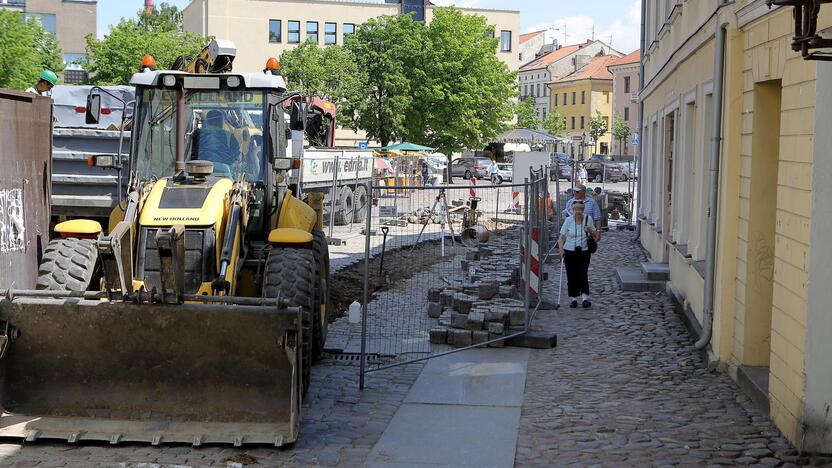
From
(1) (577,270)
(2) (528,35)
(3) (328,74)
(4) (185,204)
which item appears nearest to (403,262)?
(1) (577,270)

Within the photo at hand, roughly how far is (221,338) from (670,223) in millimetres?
11608

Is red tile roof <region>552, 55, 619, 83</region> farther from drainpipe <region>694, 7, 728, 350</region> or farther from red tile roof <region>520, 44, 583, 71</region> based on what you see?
drainpipe <region>694, 7, 728, 350</region>

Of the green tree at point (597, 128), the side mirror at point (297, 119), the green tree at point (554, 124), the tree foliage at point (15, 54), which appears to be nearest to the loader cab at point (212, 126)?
the side mirror at point (297, 119)

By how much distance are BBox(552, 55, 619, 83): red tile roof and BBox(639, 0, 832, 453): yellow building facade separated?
8903 cm

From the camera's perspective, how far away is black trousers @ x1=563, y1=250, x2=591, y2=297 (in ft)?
47.3

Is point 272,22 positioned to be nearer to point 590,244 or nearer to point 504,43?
point 504,43

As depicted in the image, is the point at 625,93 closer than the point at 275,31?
No

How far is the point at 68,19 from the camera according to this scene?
78.5 m

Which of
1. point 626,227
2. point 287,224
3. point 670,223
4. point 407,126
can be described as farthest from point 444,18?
point 287,224

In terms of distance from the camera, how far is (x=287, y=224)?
10141mm

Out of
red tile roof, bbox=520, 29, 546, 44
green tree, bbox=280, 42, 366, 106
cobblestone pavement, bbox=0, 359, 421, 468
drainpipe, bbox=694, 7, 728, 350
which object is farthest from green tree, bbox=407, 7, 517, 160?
red tile roof, bbox=520, 29, 546, 44

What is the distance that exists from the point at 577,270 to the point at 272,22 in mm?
61829

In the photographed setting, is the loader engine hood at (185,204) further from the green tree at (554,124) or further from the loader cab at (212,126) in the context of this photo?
the green tree at (554,124)

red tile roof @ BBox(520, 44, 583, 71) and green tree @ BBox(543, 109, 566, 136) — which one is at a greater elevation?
red tile roof @ BBox(520, 44, 583, 71)
